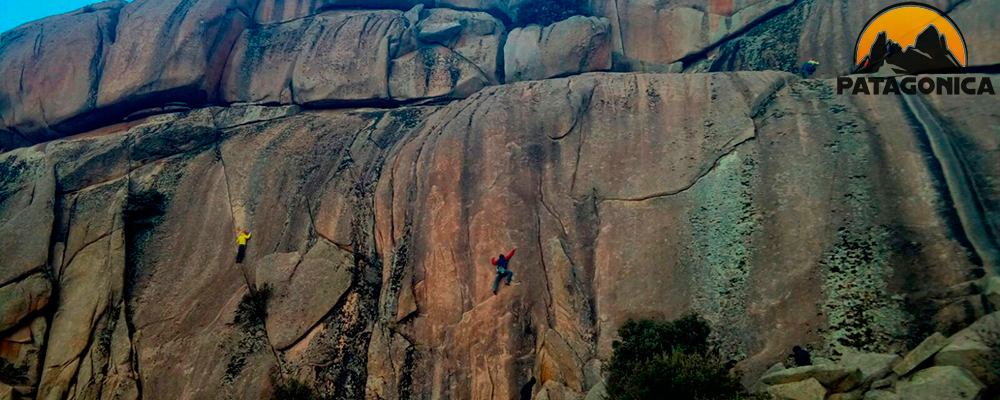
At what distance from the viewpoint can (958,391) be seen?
1157 cm

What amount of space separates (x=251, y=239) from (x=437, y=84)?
1356 centimetres

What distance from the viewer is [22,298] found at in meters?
21.0

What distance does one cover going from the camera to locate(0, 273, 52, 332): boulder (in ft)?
67.8

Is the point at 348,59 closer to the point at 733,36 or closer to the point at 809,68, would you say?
the point at 733,36

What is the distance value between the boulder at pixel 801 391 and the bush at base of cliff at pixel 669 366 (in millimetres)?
689

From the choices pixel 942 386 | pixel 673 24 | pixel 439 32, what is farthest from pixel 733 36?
pixel 942 386

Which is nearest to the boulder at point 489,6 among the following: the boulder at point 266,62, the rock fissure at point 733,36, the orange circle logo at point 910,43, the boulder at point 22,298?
the boulder at point 266,62

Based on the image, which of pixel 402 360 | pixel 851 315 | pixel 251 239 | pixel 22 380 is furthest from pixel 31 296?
pixel 851 315

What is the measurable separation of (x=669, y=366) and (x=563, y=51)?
21.2 metres

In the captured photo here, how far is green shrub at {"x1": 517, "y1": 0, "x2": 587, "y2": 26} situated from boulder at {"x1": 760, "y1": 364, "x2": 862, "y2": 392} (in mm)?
25937

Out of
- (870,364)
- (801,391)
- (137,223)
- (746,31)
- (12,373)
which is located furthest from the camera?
(746,31)

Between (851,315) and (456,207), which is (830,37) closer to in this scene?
(851,315)

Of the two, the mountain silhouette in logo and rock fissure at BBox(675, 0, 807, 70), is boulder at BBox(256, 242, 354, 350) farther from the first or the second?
the mountain silhouette in logo

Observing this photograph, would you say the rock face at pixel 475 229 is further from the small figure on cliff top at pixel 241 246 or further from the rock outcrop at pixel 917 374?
the small figure on cliff top at pixel 241 246
